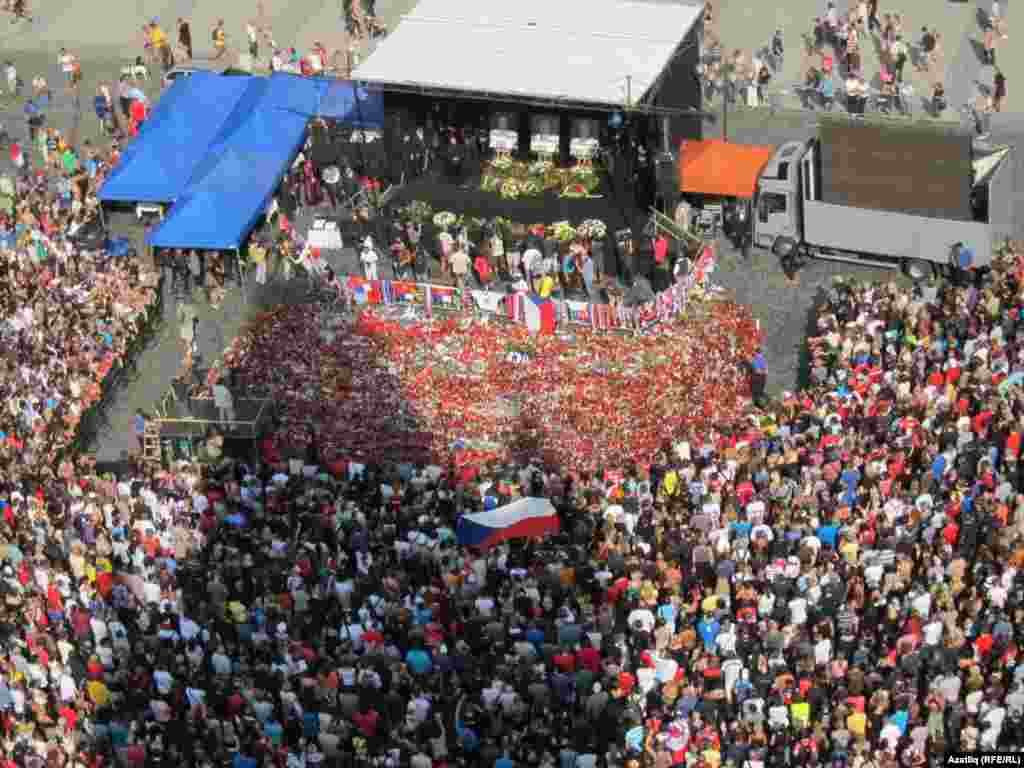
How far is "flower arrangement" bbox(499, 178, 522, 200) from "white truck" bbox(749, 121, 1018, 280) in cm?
610

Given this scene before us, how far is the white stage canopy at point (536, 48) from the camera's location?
169 feet

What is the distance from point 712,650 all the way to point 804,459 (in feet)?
19.4

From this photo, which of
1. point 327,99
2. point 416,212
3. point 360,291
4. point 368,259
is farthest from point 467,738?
point 327,99

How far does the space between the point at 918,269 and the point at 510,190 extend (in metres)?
10.4

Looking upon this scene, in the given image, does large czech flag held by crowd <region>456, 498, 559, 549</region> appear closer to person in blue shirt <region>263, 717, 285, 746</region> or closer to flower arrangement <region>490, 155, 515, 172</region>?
person in blue shirt <region>263, 717, 285, 746</region>

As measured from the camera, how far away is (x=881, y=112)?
188 feet

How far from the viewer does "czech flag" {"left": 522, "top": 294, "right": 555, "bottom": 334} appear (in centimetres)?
4962

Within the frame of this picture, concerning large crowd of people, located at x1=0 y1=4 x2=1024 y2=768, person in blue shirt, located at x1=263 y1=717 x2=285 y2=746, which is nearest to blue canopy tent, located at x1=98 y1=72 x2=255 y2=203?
large crowd of people, located at x1=0 y1=4 x2=1024 y2=768

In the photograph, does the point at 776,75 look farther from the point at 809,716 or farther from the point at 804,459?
the point at 809,716

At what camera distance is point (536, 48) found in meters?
53.1

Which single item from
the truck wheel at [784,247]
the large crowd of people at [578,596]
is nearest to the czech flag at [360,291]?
the large crowd of people at [578,596]

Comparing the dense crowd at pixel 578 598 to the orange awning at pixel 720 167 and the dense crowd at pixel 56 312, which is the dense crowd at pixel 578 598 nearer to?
the dense crowd at pixel 56 312

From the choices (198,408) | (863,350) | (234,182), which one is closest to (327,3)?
(234,182)

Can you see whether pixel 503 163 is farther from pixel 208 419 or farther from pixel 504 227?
pixel 208 419
